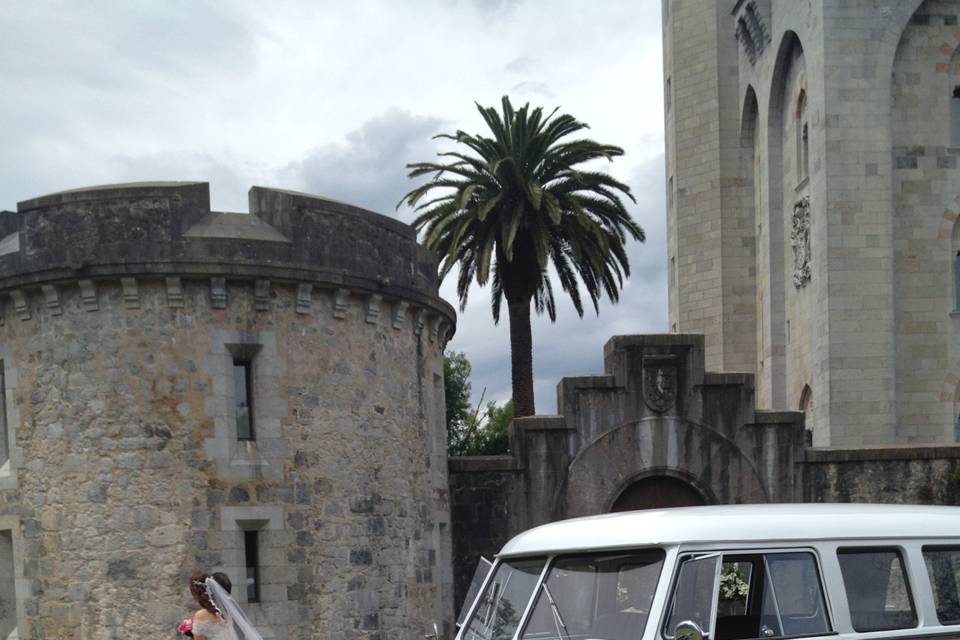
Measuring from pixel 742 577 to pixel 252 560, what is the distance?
10.0m

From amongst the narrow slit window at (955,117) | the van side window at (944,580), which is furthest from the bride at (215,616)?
the narrow slit window at (955,117)

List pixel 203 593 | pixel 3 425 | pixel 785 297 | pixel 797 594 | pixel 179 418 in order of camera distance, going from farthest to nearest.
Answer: pixel 785 297
pixel 3 425
pixel 179 418
pixel 203 593
pixel 797 594

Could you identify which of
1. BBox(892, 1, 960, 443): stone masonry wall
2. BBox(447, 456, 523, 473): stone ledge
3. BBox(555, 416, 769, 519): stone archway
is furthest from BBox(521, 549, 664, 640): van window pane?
BBox(892, 1, 960, 443): stone masonry wall

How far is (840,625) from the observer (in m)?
9.34

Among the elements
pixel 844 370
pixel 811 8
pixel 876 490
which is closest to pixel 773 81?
pixel 811 8

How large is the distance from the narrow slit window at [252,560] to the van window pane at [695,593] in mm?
10037

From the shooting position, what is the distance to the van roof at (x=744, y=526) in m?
9.17

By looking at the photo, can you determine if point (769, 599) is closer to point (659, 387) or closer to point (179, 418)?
point (179, 418)

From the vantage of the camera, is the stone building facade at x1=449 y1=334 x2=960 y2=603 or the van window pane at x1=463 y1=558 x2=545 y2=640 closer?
the van window pane at x1=463 y1=558 x2=545 y2=640

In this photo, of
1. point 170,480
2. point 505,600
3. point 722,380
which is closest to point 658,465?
point 722,380

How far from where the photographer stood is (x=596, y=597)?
9.41 meters

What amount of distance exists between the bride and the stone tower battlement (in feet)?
21.2

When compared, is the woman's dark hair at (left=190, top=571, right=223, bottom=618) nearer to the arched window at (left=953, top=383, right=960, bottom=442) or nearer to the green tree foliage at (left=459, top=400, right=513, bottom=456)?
the arched window at (left=953, top=383, right=960, bottom=442)

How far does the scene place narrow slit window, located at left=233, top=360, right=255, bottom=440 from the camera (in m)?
18.2
